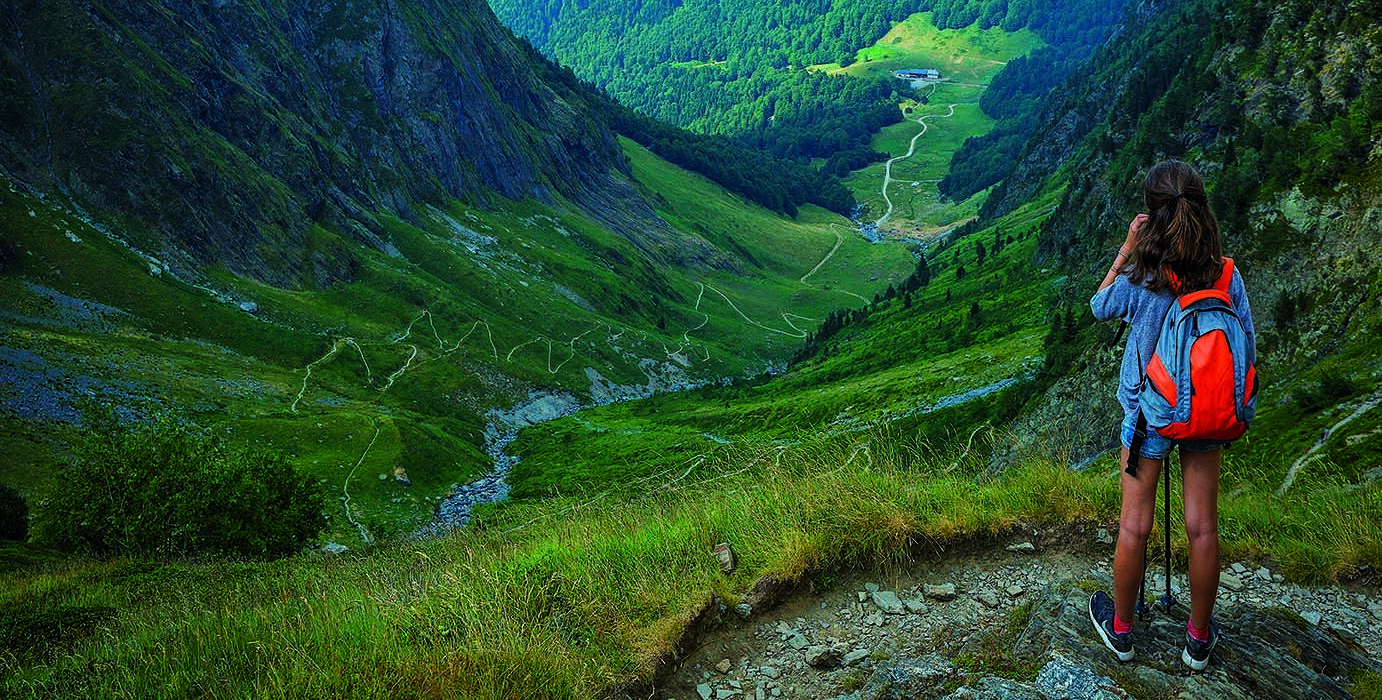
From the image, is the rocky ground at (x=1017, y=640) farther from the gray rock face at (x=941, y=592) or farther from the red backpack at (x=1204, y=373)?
the red backpack at (x=1204, y=373)

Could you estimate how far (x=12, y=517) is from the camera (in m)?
44.3

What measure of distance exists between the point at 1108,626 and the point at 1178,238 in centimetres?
372

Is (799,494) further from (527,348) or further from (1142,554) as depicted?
(527,348)

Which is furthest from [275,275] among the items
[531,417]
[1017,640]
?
[1017,640]

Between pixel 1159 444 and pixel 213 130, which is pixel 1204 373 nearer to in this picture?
pixel 1159 444

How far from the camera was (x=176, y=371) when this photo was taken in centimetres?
9881

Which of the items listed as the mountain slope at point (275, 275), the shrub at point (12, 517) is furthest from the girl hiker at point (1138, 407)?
the mountain slope at point (275, 275)

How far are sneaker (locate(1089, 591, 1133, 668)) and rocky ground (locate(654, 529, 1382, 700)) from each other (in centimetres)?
11

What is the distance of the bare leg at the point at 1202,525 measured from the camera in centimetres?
740

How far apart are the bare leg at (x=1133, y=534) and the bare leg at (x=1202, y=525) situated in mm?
294

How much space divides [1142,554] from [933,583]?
3027mm

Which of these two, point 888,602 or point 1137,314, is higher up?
point 1137,314

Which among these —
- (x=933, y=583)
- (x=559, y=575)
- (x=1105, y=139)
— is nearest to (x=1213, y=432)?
(x=933, y=583)

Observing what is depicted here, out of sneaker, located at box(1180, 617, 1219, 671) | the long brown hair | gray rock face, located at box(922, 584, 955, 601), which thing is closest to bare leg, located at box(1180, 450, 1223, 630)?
sneaker, located at box(1180, 617, 1219, 671)
